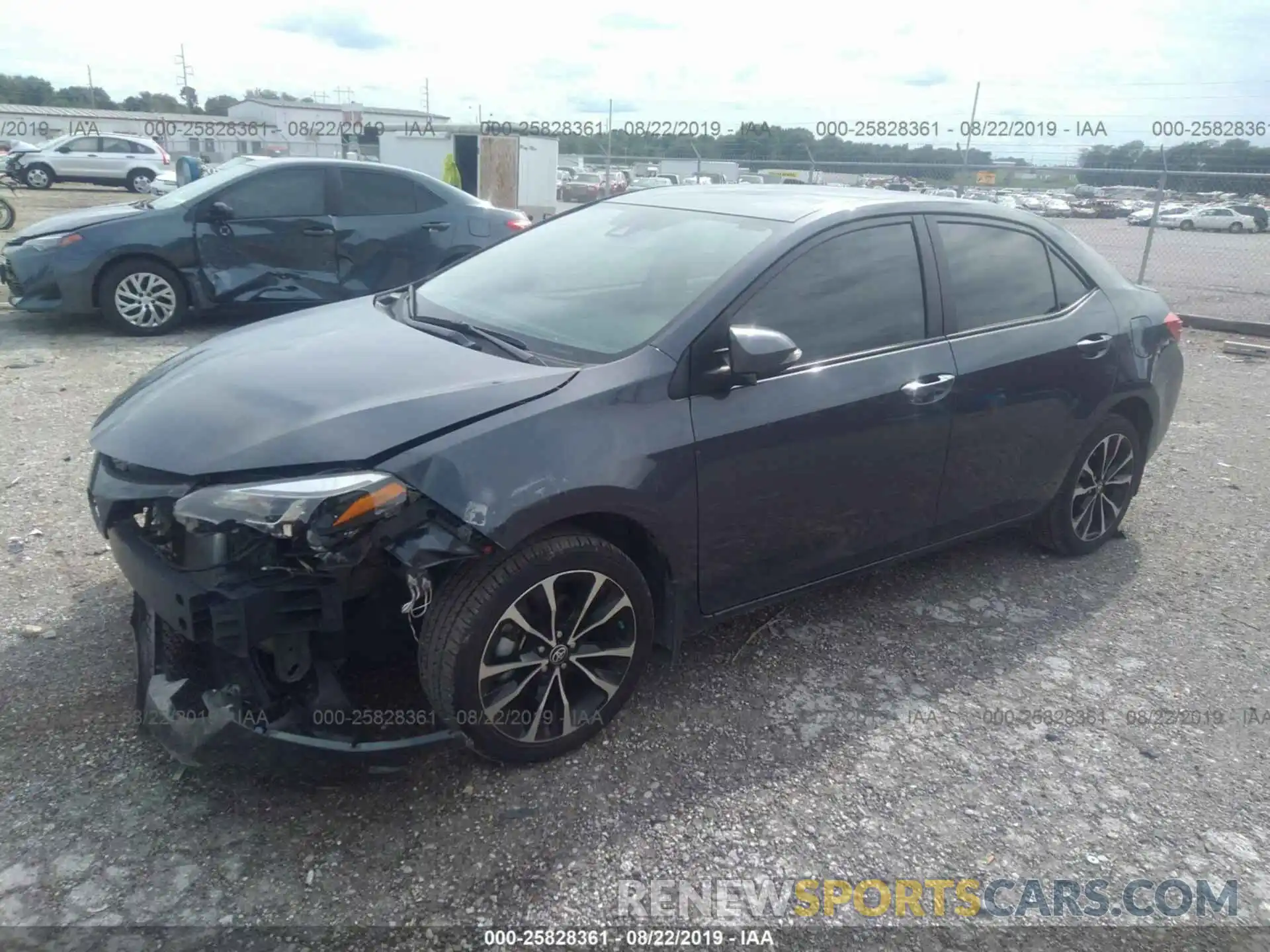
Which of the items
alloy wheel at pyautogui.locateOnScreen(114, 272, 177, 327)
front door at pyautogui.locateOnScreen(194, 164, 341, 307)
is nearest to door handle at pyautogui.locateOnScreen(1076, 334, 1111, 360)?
front door at pyautogui.locateOnScreen(194, 164, 341, 307)

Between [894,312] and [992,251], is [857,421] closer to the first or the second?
[894,312]

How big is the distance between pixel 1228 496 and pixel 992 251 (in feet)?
8.75

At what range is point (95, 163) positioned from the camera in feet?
95.2

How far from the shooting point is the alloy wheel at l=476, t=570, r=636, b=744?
261 centimetres

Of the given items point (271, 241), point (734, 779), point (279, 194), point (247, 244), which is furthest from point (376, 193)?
point (734, 779)

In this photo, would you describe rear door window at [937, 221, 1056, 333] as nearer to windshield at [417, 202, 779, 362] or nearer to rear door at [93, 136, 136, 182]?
windshield at [417, 202, 779, 362]

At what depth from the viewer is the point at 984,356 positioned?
367cm

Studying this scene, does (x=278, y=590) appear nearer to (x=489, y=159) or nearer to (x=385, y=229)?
(x=385, y=229)

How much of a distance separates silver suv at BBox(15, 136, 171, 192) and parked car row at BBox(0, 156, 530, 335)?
24395 mm

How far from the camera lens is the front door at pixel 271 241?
800 cm

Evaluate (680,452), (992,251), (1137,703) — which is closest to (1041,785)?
(1137,703)

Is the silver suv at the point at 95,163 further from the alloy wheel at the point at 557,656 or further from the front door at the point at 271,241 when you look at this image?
the alloy wheel at the point at 557,656

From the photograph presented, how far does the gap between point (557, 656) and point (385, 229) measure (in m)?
6.82

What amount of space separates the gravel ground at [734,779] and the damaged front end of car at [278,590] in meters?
0.19
